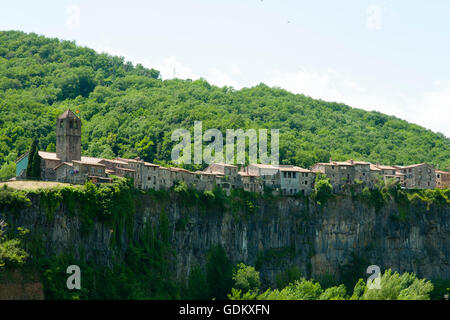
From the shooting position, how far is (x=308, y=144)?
157m

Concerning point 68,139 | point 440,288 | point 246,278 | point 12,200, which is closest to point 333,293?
point 246,278

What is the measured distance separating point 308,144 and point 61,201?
75.4m

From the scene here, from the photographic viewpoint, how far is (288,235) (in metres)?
119

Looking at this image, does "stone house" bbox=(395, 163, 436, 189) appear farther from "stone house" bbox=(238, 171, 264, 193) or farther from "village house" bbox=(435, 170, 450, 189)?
"stone house" bbox=(238, 171, 264, 193)

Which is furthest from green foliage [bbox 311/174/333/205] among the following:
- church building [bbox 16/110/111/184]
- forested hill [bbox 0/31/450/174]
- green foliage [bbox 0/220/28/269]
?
green foliage [bbox 0/220/28/269]

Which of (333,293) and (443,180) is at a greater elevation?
(443,180)

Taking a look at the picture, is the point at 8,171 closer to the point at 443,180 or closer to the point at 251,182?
the point at 251,182

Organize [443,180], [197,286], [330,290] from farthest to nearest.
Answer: [443,180]
[330,290]
[197,286]

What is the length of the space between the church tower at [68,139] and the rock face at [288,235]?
9808 millimetres

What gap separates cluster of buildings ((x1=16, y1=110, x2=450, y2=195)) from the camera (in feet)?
322

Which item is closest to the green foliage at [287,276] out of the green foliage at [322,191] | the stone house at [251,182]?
the green foliage at [322,191]

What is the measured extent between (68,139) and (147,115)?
53654 mm

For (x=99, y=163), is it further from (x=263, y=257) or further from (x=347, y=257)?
(x=347, y=257)
